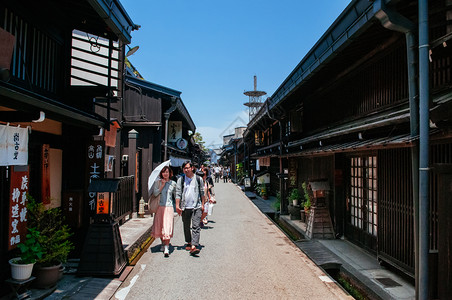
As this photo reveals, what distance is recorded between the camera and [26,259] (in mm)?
5516

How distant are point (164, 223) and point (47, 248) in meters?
3.29

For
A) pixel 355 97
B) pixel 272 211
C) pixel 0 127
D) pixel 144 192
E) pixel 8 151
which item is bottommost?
pixel 272 211

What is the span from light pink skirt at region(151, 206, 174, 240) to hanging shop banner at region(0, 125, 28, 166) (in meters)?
4.21

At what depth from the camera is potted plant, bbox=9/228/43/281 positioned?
17.6 ft

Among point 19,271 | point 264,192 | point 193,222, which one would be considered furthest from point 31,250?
point 264,192

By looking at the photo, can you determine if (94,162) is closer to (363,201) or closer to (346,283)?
(346,283)

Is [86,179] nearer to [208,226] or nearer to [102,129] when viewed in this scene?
[102,129]

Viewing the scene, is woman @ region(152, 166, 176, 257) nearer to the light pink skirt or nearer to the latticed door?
the light pink skirt

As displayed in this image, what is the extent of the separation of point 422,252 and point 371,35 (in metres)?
5.10

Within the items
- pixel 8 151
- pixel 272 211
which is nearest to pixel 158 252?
pixel 8 151

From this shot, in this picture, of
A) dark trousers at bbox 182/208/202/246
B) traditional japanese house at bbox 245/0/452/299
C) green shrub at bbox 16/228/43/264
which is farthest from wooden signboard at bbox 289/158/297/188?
green shrub at bbox 16/228/43/264

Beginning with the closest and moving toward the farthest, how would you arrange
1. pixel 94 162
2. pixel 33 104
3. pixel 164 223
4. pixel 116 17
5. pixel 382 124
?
1. pixel 33 104
2. pixel 382 124
3. pixel 116 17
4. pixel 94 162
5. pixel 164 223

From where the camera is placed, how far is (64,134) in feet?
27.4

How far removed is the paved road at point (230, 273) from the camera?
625 cm
